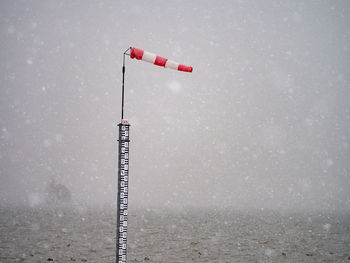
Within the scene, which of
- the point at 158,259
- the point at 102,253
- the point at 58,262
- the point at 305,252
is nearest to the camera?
the point at 58,262

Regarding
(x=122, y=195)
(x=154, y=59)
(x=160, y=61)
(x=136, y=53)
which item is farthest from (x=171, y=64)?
(x=122, y=195)

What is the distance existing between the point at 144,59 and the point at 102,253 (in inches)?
448

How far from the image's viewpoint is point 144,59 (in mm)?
11195

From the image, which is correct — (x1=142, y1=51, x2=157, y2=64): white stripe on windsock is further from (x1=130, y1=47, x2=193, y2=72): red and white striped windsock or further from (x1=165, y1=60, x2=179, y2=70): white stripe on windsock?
(x1=165, y1=60, x2=179, y2=70): white stripe on windsock

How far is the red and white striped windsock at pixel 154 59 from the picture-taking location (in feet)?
36.0

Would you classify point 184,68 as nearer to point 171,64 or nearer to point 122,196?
point 171,64

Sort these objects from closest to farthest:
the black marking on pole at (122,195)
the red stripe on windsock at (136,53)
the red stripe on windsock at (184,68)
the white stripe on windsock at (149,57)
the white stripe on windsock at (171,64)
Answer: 1. the black marking on pole at (122,195)
2. the red stripe on windsock at (136,53)
3. the white stripe on windsock at (149,57)
4. the white stripe on windsock at (171,64)
5. the red stripe on windsock at (184,68)

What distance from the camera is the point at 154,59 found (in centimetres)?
1129

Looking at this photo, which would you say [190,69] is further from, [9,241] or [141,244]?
[9,241]

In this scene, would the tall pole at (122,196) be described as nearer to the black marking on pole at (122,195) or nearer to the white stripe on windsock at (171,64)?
the black marking on pole at (122,195)

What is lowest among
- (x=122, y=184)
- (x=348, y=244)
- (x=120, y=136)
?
(x=348, y=244)

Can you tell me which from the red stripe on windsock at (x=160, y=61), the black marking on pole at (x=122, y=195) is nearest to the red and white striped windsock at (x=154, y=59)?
the red stripe on windsock at (x=160, y=61)

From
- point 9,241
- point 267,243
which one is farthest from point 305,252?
point 9,241

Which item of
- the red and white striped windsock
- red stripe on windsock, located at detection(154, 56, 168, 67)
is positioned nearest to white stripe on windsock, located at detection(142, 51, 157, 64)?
the red and white striped windsock
